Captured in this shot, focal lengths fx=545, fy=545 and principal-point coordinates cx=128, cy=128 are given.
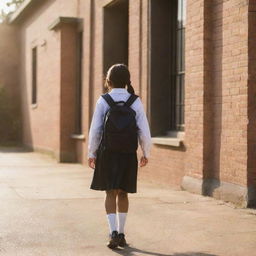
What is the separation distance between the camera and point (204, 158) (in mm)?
8336

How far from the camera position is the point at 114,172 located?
17.1ft

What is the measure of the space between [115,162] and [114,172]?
0.32 feet

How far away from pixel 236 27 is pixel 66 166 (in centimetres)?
779

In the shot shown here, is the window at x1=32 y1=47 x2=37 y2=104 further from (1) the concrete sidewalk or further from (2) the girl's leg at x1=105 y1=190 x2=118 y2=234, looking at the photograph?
(2) the girl's leg at x1=105 y1=190 x2=118 y2=234

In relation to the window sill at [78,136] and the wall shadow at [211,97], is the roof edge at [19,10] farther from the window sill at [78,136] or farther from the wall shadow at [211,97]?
the wall shadow at [211,97]

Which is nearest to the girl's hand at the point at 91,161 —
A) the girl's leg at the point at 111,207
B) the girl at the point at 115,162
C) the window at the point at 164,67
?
the girl at the point at 115,162

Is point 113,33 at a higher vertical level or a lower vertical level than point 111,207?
higher

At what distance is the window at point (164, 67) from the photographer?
10555 mm

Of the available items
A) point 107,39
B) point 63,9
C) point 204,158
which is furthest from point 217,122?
point 63,9

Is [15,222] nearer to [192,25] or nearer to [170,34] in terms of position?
[192,25]

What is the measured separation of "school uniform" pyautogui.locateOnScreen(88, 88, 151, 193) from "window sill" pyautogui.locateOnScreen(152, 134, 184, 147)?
401 centimetres

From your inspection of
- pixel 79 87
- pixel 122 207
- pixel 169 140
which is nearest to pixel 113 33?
pixel 79 87

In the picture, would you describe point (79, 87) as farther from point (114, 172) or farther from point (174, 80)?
point (114, 172)

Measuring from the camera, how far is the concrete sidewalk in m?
5.17
